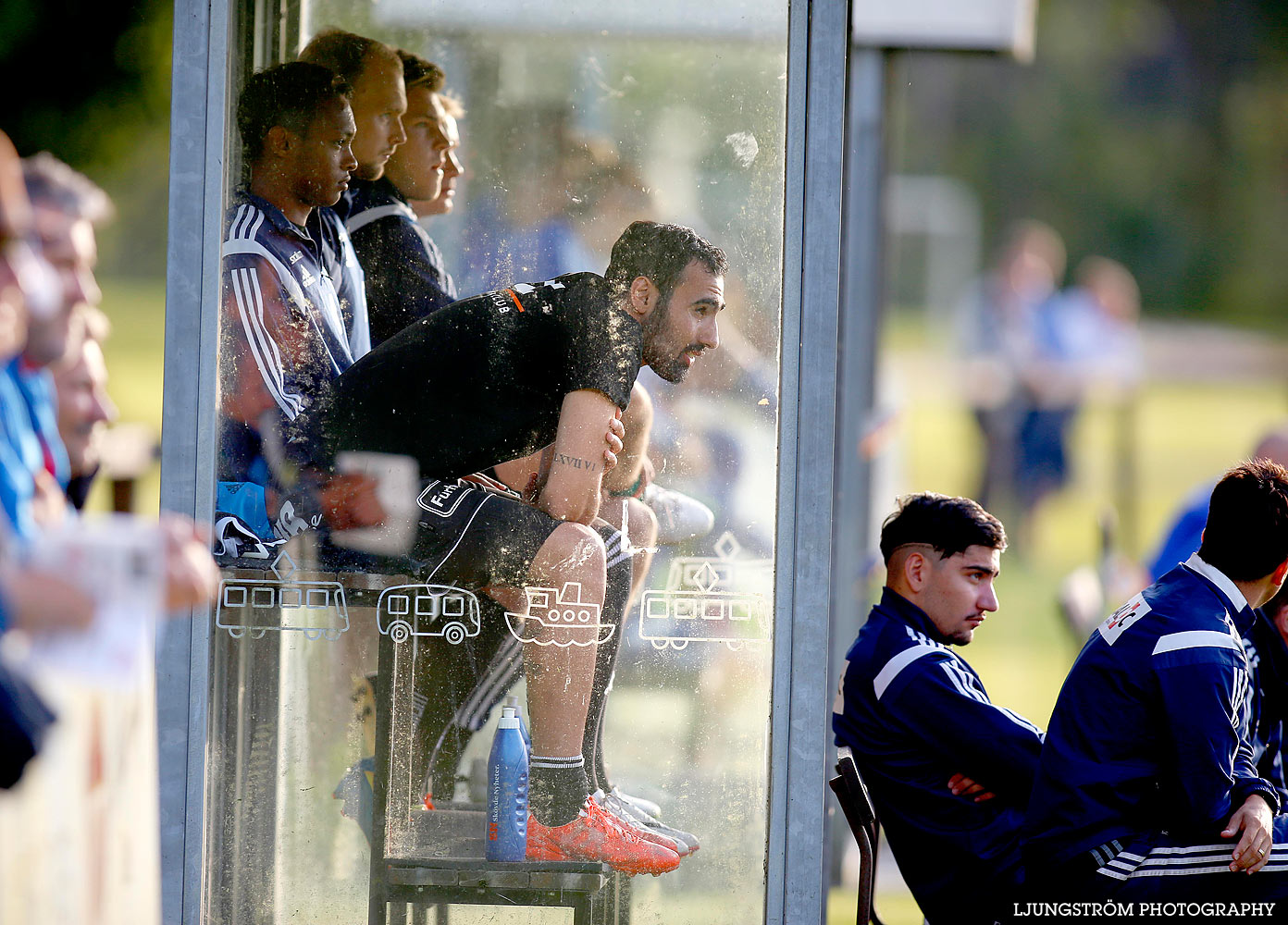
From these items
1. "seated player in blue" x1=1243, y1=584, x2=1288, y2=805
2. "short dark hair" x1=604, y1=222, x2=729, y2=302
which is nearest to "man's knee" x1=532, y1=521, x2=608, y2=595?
"short dark hair" x1=604, y1=222, x2=729, y2=302

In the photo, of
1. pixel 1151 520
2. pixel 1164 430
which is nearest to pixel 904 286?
pixel 1164 430

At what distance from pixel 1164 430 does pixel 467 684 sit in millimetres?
21908

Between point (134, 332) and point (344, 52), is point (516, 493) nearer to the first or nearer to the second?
point (344, 52)

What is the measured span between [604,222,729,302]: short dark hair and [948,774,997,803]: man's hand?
1.23 metres

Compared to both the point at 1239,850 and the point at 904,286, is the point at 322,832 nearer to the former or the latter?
the point at 1239,850

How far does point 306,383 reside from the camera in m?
3.12

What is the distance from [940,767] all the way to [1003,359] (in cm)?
1425

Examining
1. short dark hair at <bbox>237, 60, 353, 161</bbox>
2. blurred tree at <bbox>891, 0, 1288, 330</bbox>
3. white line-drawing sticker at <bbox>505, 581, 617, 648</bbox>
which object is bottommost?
white line-drawing sticker at <bbox>505, 581, 617, 648</bbox>

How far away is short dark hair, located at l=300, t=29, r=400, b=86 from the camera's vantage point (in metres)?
3.18

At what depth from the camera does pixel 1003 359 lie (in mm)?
16812

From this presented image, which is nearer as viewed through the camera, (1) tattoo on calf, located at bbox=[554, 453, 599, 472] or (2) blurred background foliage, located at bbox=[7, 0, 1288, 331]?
(1) tattoo on calf, located at bbox=[554, 453, 599, 472]

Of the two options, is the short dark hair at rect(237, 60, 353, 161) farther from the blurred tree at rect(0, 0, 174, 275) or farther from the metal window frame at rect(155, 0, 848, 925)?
the blurred tree at rect(0, 0, 174, 275)

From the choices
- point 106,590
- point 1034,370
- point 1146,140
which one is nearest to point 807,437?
point 106,590

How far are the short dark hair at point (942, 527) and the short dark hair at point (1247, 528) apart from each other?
1.51 ft
